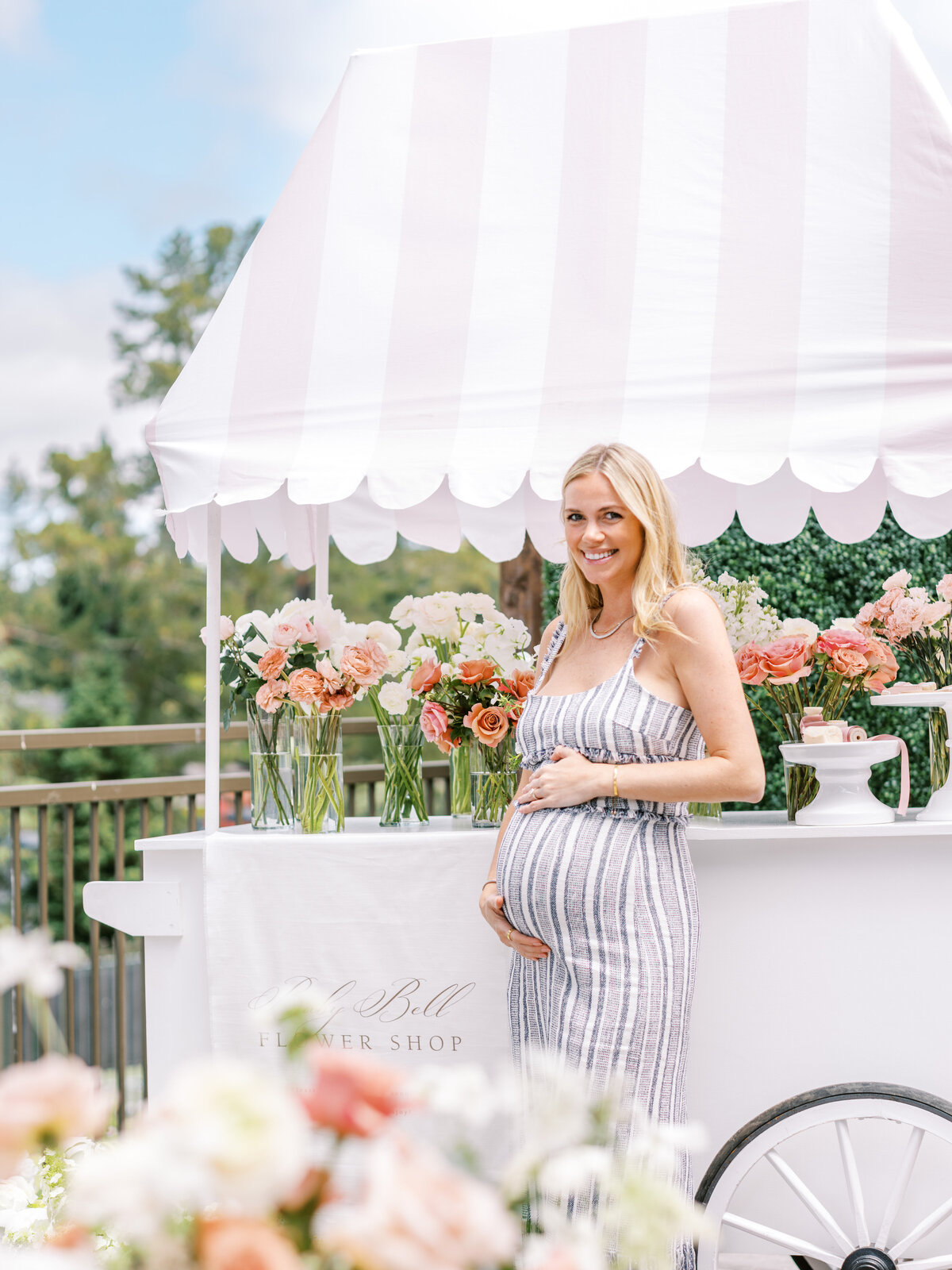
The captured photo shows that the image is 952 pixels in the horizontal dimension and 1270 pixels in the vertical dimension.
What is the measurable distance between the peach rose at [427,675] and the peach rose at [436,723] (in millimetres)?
52

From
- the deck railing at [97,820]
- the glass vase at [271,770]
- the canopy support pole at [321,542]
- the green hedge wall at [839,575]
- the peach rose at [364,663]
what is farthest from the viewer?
the green hedge wall at [839,575]

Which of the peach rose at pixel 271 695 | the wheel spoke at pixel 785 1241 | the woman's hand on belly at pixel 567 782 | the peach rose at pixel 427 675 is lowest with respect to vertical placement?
the wheel spoke at pixel 785 1241

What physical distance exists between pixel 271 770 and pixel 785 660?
1.26m

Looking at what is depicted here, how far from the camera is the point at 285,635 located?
276cm

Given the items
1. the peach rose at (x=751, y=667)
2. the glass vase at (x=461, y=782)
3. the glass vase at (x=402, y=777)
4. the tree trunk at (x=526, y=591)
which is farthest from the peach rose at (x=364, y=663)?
the tree trunk at (x=526, y=591)

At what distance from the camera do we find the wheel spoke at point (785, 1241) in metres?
2.29

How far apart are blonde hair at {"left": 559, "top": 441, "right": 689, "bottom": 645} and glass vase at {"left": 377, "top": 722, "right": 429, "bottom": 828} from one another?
0.85 metres

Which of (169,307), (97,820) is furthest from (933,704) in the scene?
(169,307)

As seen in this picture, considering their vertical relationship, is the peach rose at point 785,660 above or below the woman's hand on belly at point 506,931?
above

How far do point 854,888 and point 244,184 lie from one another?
1693 cm

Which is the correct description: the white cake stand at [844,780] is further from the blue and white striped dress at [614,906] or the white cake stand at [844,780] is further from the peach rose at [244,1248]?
the peach rose at [244,1248]

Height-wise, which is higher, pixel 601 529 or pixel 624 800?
pixel 601 529

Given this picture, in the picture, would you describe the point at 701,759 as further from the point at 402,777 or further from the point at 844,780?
the point at 402,777

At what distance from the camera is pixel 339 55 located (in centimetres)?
1622
